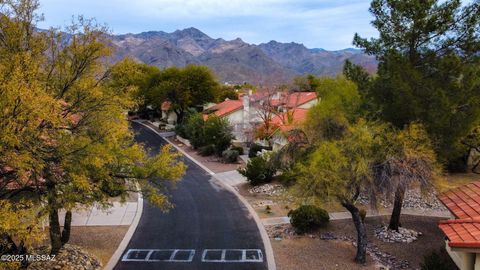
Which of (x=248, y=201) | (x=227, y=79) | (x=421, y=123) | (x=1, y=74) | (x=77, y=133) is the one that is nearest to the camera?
(x=1, y=74)

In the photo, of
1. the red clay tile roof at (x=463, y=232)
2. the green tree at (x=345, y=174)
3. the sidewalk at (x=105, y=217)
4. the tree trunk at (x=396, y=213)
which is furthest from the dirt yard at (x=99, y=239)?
the tree trunk at (x=396, y=213)

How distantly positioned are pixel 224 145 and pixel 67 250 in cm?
2701

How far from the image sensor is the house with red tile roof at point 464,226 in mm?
11367

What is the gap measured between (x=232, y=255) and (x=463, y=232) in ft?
30.6

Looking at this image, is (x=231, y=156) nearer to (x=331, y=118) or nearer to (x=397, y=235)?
(x=331, y=118)

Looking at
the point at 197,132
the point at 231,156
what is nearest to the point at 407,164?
the point at 231,156

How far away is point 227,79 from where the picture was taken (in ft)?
644

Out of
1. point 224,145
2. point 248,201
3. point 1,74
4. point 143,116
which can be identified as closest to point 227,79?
point 143,116

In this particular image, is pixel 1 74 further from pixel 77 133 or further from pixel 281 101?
pixel 281 101

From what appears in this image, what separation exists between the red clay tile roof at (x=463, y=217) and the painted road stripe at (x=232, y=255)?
764 cm

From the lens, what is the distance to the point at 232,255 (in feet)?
59.5

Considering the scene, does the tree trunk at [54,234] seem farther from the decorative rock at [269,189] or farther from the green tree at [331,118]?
the decorative rock at [269,189]

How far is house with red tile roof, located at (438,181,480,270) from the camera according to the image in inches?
448

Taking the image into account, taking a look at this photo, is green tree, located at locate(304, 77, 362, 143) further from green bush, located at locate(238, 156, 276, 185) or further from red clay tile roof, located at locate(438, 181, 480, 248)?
red clay tile roof, located at locate(438, 181, 480, 248)
